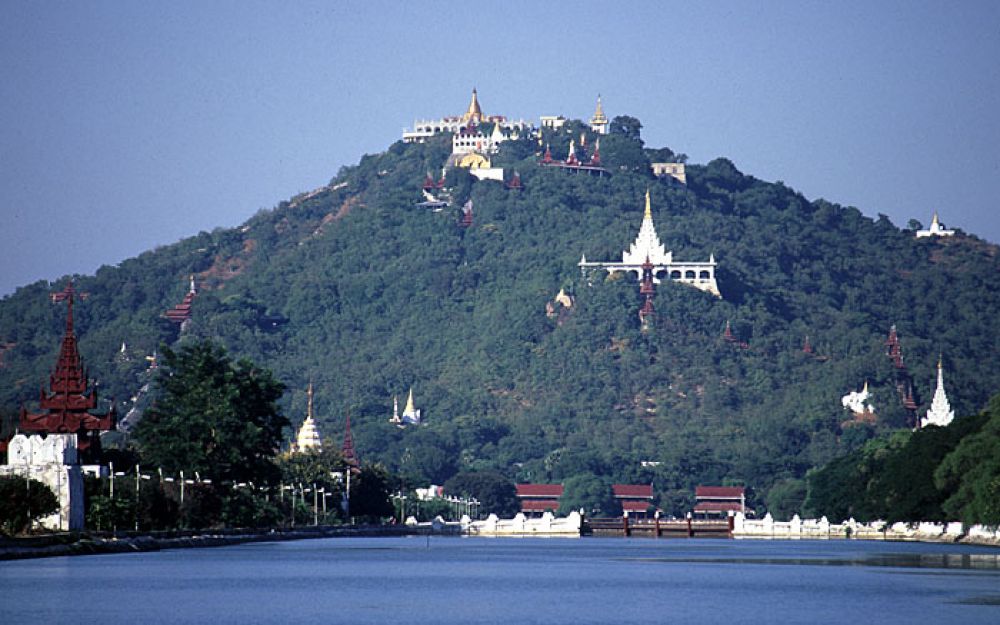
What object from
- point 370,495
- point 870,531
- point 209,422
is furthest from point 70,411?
point 370,495

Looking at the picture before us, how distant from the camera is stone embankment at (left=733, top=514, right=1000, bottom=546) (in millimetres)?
122375

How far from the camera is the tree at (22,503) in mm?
81500

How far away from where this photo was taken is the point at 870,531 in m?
152

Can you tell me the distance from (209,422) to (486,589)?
42.7 meters

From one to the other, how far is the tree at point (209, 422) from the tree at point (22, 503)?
3282cm

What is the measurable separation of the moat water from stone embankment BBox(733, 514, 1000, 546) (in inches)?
378

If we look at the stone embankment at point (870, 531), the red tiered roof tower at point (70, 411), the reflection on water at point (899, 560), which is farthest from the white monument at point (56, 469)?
the stone embankment at point (870, 531)

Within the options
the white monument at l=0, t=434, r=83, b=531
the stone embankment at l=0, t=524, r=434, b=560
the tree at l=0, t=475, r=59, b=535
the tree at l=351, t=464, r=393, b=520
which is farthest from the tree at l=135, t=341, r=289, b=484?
the tree at l=351, t=464, r=393, b=520

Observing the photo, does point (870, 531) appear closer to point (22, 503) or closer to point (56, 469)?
point (56, 469)

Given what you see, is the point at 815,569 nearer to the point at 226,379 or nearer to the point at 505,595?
the point at 505,595

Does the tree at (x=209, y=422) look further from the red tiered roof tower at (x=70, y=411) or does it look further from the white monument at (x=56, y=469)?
the white monument at (x=56, y=469)

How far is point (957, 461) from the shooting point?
121 m

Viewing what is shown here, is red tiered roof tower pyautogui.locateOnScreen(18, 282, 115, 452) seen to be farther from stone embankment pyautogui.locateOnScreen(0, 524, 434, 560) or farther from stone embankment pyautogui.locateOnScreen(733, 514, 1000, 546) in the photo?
stone embankment pyautogui.locateOnScreen(733, 514, 1000, 546)

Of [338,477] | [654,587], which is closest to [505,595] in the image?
[654,587]
